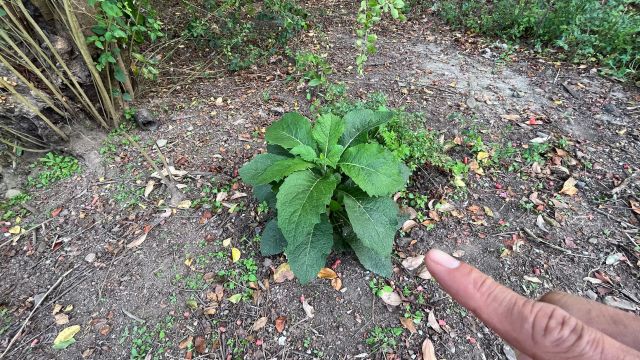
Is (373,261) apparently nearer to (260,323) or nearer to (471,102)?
(260,323)

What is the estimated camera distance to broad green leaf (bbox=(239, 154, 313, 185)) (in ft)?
6.15

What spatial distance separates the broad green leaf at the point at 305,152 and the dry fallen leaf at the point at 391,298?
1.11 meters

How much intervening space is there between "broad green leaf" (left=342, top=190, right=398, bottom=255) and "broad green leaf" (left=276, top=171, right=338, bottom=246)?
0.24 m

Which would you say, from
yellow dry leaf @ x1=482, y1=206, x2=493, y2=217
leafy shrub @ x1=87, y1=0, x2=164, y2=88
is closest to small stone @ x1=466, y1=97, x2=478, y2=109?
yellow dry leaf @ x1=482, y1=206, x2=493, y2=217

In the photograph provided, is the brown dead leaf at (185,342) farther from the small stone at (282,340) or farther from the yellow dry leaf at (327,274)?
the yellow dry leaf at (327,274)

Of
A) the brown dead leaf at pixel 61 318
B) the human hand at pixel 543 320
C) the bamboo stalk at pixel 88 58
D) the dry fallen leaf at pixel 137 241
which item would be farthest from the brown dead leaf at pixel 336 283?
the bamboo stalk at pixel 88 58

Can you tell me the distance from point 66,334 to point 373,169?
90.4 inches

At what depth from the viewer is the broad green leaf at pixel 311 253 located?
2062 millimetres

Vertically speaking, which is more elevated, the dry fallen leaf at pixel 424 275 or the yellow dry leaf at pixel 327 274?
the yellow dry leaf at pixel 327 274

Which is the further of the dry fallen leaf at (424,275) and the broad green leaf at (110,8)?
the broad green leaf at (110,8)

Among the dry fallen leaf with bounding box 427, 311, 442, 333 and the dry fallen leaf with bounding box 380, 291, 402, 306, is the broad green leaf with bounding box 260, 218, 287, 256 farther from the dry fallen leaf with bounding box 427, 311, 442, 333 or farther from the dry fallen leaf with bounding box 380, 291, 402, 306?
the dry fallen leaf with bounding box 427, 311, 442, 333

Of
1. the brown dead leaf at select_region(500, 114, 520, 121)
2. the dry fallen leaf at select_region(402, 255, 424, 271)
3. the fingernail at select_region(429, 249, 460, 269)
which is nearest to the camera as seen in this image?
the fingernail at select_region(429, 249, 460, 269)

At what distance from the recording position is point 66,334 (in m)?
2.20

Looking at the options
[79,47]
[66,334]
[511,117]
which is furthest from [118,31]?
[511,117]
